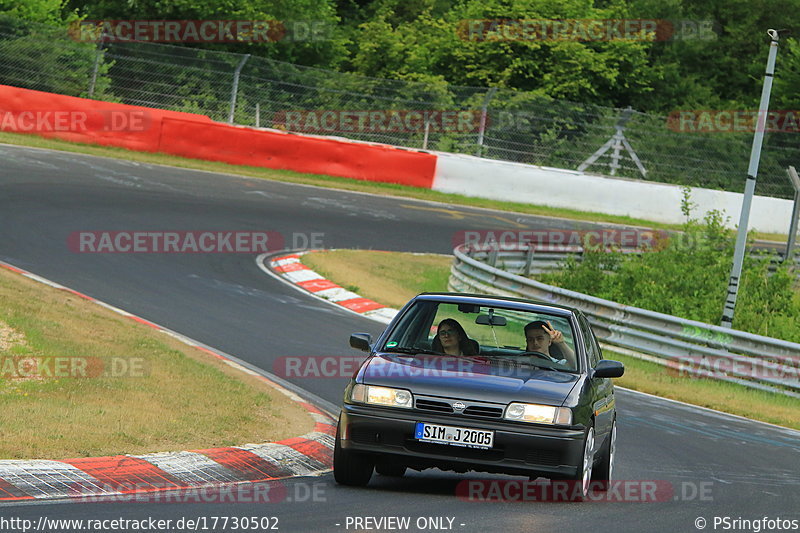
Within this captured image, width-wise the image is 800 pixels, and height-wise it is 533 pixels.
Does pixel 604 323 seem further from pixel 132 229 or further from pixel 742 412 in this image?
pixel 132 229

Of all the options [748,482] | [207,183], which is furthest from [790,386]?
[207,183]

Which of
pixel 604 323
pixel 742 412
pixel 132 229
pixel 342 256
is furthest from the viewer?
pixel 342 256

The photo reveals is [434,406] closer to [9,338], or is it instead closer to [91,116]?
[9,338]

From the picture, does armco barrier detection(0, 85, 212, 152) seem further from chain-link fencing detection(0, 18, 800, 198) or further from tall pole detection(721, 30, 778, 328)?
tall pole detection(721, 30, 778, 328)

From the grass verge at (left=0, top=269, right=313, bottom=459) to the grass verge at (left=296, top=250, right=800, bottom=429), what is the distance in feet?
20.1

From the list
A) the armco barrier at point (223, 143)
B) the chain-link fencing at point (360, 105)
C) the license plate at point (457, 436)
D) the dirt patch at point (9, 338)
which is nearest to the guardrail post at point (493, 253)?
the armco barrier at point (223, 143)

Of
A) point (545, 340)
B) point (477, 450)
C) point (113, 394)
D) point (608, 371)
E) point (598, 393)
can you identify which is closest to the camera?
point (477, 450)

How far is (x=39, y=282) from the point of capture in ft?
52.4

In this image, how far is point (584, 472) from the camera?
775cm

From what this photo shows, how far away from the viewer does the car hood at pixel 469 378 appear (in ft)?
24.9

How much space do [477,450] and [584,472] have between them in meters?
0.78

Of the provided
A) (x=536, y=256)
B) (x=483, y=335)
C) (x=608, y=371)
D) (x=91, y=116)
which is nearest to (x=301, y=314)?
(x=483, y=335)

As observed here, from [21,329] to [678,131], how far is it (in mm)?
23273

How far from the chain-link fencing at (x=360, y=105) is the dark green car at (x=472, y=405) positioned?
21974 millimetres
